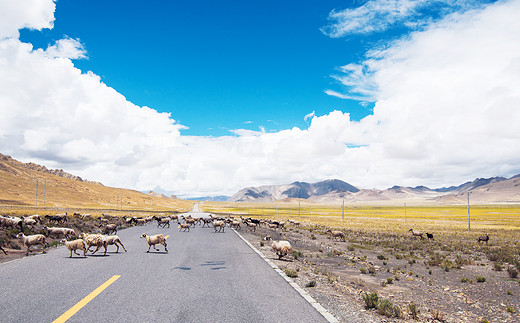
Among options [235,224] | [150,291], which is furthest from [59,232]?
[235,224]

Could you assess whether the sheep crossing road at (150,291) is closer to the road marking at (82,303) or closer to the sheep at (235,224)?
the road marking at (82,303)

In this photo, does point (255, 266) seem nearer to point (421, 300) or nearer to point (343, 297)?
point (343, 297)

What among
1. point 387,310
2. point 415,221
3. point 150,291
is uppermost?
point 150,291

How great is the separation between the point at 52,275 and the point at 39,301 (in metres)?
3.27

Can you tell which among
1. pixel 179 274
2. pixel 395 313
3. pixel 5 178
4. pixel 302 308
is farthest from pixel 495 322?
pixel 5 178

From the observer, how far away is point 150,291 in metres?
8.39

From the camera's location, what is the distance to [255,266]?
1303 cm

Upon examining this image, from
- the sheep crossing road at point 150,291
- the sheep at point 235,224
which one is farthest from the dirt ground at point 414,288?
the sheep at point 235,224

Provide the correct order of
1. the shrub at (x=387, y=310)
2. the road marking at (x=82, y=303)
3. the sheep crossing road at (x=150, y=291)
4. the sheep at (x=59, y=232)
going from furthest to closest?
1. the sheep at (x=59, y=232)
2. the shrub at (x=387, y=310)
3. the sheep crossing road at (x=150, y=291)
4. the road marking at (x=82, y=303)

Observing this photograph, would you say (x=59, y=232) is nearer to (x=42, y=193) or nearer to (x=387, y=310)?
(x=387, y=310)

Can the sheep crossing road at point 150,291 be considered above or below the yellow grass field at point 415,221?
above

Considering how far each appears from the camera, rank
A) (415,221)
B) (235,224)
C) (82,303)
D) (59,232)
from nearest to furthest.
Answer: (82,303) < (59,232) < (235,224) < (415,221)

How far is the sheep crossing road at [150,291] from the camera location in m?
6.53

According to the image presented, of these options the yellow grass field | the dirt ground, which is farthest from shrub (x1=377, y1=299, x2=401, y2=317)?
the yellow grass field
